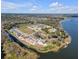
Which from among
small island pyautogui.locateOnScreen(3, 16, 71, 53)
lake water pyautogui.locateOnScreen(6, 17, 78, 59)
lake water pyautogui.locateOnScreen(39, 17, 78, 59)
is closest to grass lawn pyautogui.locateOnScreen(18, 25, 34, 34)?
small island pyautogui.locateOnScreen(3, 16, 71, 53)

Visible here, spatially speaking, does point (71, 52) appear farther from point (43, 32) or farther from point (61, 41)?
point (43, 32)

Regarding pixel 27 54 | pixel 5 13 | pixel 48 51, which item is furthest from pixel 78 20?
pixel 5 13

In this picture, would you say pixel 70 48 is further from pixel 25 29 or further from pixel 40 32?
pixel 25 29

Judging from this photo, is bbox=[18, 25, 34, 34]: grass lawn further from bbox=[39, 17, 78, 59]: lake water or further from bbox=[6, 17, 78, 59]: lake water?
Result: bbox=[39, 17, 78, 59]: lake water

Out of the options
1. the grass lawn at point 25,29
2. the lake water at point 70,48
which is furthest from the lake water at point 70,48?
the grass lawn at point 25,29

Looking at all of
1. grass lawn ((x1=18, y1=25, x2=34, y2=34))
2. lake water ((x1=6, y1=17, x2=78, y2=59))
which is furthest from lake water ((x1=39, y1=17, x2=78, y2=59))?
grass lawn ((x1=18, y1=25, x2=34, y2=34))

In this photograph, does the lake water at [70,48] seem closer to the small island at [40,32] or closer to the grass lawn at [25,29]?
the small island at [40,32]

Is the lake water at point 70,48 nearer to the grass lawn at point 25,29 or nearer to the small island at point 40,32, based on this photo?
the small island at point 40,32

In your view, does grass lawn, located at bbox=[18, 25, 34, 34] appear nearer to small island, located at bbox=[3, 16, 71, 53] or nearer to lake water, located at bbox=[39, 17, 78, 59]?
small island, located at bbox=[3, 16, 71, 53]
